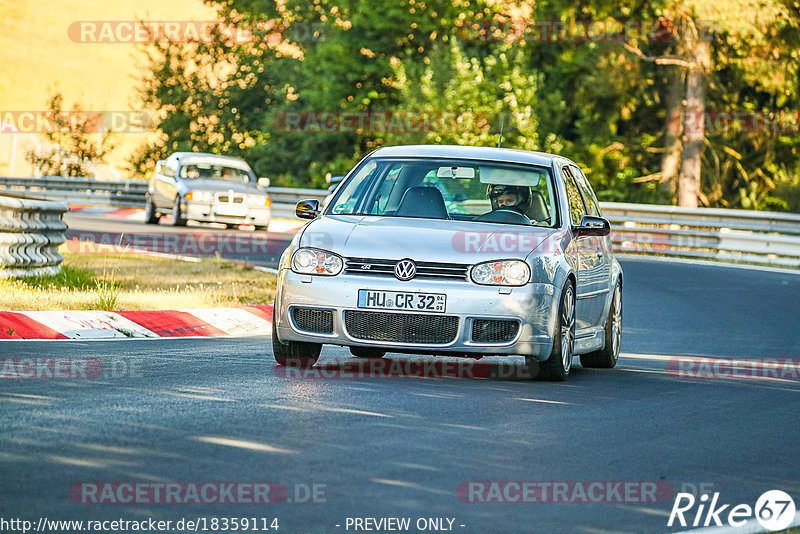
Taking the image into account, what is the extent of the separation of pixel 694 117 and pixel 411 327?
29573 mm

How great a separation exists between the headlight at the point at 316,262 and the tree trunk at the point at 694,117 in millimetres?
28514

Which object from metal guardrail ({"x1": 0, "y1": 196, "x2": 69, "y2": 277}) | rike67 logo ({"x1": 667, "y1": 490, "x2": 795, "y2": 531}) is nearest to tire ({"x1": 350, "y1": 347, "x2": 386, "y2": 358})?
metal guardrail ({"x1": 0, "y1": 196, "x2": 69, "y2": 277})

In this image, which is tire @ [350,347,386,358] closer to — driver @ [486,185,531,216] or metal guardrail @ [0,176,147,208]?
driver @ [486,185,531,216]

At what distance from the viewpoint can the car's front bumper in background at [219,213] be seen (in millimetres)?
32594

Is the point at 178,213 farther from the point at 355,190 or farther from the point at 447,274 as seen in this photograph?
the point at 447,274

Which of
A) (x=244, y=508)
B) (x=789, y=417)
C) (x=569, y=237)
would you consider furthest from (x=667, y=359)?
(x=244, y=508)

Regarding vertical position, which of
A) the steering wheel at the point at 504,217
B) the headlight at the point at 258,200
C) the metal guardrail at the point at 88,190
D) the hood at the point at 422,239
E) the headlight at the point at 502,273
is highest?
the steering wheel at the point at 504,217

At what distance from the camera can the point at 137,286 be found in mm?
17000

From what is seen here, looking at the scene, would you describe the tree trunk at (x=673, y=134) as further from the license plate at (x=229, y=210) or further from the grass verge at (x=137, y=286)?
the grass verge at (x=137, y=286)

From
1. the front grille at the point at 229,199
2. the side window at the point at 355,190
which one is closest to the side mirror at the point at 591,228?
the side window at the point at 355,190

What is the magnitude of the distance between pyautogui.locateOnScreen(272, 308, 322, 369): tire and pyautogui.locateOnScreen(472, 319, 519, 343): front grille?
4.08 ft

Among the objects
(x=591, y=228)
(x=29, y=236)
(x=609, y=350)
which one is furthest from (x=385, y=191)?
(x=29, y=236)

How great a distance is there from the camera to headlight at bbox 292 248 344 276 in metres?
10.1

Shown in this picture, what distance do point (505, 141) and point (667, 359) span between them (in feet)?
104
